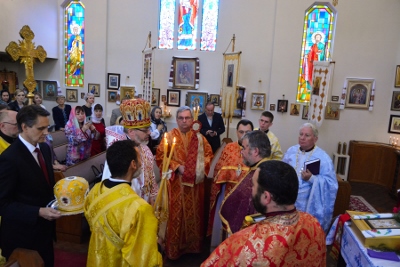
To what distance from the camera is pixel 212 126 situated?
24.4 feet

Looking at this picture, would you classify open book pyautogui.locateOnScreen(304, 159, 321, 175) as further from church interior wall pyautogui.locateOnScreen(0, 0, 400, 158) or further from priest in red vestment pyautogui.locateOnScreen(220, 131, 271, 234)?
church interior wall pyautogui.locateOnScreen(0, 0, 400, 158)

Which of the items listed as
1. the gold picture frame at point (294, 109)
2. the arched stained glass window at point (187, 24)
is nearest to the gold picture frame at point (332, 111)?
the gold picture frame at point (294, 109)

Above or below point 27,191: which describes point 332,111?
above

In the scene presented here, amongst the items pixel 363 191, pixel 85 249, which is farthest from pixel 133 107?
pixel 363 191

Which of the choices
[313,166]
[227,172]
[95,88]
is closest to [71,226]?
[227,172]

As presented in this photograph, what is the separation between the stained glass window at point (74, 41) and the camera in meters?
10.1

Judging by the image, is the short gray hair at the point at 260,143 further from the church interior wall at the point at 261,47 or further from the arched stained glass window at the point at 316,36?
the arched stained glass window at the point at 316,36

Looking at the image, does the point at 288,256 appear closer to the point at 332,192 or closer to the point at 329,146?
the point at 332,192

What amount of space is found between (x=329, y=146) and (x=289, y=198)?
317 inches

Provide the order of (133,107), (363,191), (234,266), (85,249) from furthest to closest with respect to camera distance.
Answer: (363,191) → (85,249) → (133,107) → (234,266)

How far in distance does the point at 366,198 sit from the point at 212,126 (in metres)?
3.92

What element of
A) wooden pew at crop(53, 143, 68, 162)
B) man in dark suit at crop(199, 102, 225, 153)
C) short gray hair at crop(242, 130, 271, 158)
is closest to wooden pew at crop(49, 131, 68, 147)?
wooden pew at crop(53, 143, 68, 162)

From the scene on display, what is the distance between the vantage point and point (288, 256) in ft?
4.83

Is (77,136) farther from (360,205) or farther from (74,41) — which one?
(74,41)
